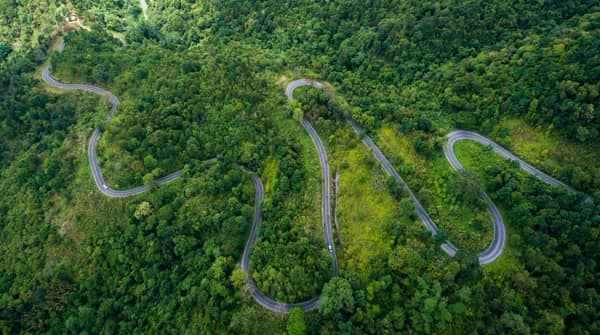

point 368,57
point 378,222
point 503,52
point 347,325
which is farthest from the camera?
point 368,57

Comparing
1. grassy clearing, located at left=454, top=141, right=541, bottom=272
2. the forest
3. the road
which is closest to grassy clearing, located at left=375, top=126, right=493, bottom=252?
the forest

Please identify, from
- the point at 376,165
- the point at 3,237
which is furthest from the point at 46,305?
the point at 376,165

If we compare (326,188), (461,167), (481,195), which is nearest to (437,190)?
(481,195)

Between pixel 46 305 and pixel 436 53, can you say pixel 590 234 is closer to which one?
pixel 436 53

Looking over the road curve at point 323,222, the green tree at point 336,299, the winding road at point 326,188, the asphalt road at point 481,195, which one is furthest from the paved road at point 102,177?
the asphalt road at point 481,195

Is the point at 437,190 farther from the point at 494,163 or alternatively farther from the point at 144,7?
the point at 144,7

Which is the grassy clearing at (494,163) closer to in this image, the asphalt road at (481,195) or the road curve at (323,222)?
the asphalt road at (481,195)

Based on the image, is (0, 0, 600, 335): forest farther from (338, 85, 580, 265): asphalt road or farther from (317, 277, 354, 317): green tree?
(338, 85, 580, 265): asphalt road
